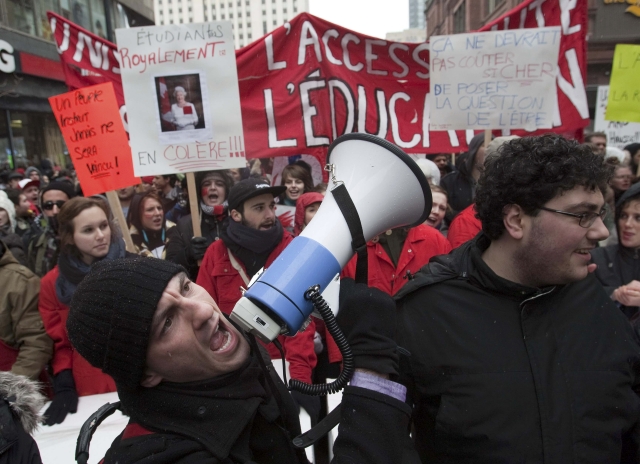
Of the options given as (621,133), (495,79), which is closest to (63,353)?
(495,79)

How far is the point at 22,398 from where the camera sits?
1411 millimetres

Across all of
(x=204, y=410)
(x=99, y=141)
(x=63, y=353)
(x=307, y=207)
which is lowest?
(x=63, y=353)

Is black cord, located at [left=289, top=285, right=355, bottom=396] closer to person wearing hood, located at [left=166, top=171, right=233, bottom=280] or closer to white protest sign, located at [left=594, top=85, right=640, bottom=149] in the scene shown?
person wearing hood, located at [left=166, top=171, right=233, bottom=280]

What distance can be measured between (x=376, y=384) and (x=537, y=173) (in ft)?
2.42

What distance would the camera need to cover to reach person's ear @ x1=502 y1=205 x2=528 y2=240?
1.34m

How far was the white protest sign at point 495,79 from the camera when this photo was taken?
3.33 metres

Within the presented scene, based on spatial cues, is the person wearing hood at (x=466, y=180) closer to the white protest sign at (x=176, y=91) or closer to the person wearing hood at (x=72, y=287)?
the white protest sign at (x=176, y=91)

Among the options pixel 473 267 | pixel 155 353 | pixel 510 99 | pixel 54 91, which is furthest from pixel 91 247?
pixel 54 91

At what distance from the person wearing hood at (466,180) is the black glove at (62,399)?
9.99 feet

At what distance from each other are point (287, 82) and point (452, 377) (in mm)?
2992

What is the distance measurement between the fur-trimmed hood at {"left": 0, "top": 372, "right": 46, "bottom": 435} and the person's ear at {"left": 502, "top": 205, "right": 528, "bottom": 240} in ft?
5.05

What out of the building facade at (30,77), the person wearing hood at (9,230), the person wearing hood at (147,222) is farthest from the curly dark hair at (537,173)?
the building facade at (30,77)

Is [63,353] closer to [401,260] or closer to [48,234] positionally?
[401,260]

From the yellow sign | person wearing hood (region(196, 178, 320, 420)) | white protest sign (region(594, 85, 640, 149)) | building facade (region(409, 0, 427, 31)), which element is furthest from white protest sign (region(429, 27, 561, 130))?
building facade (region(409, 0, 427, 31))
